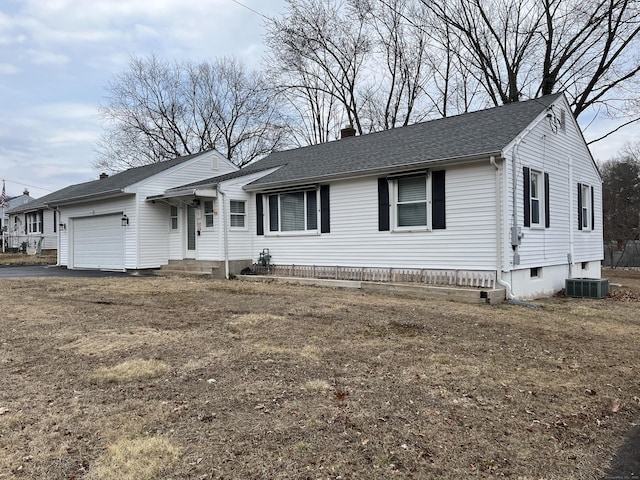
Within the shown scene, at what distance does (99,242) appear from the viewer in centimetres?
1761

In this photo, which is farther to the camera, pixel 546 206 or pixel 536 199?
pixel 546 206

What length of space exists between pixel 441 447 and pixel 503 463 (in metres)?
0.39

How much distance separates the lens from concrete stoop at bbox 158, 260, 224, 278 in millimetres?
13797

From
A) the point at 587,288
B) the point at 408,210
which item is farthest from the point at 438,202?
the point at 587,288

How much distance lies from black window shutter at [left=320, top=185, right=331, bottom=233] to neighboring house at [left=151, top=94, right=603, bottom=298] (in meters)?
0.04

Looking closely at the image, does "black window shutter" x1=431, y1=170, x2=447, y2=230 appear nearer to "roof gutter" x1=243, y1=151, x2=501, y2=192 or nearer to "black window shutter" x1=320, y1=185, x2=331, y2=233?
"roof gutter" x1=243, y1=151, x2=501, y2=192

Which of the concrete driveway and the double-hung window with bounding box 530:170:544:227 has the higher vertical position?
the double-hung window with bounding box 530:170:544:227

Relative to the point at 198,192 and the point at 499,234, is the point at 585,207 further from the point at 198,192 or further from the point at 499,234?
the point at 198,192

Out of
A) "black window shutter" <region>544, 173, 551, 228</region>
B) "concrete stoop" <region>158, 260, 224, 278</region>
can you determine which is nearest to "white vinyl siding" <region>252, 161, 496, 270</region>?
"concrete stoop" <region>158, 260, 224, 278</region>

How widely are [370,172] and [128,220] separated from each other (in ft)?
30.0

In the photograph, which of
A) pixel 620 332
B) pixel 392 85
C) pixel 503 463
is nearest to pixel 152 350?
pixel 503 463

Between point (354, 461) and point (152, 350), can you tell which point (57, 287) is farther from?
point (354, 461)

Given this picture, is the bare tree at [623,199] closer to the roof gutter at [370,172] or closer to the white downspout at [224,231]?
the roof gutter at [370,172]

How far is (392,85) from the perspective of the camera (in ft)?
89.9
